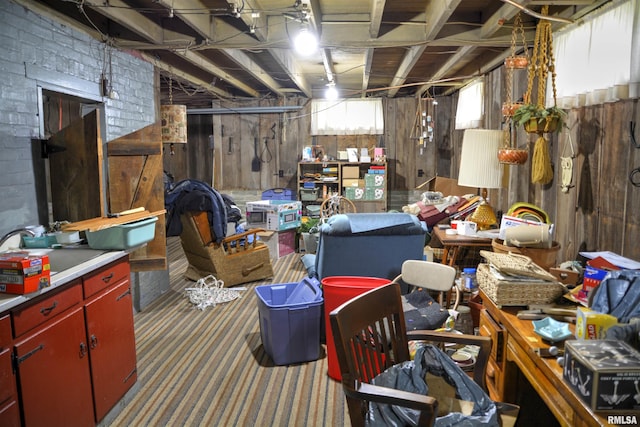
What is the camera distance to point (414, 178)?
8.40 m

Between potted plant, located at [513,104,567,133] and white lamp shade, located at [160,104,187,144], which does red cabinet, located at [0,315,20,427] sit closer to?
potted plant, located at [513,104,567,133]

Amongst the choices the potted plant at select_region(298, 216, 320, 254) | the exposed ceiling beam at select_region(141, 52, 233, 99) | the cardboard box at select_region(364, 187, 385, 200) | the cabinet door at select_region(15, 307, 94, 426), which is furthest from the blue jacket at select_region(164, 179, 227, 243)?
the cardboard box at select_region(364, 187, 385, 200)

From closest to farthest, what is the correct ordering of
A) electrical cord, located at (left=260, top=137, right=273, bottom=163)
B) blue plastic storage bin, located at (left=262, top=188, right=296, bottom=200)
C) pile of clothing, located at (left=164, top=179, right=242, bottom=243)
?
pile of clothing, located at (left=164, top=179, right=242, bottom=243) < blue plastic storage bin, located at (left=262, top=188, right=296, bottom=200) < electrical cord, located at (left=260, top=137, right=273, bottom=163)

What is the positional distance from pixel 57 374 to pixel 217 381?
3.82 feet

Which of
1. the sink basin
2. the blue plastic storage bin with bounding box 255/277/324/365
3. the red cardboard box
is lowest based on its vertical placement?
the blue plastic storage bin with bounding box 255/277/324/365

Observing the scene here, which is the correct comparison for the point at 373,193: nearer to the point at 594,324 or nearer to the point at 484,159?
the point at 484,159

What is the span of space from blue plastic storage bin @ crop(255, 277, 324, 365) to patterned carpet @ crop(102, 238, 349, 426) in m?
0.08

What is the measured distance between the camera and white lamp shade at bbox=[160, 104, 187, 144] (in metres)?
5.75

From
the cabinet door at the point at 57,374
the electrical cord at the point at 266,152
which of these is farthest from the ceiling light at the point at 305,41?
the electrical cord at the point at 266,152

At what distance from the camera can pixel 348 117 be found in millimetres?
8383

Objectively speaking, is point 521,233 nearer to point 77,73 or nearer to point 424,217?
point 424,217

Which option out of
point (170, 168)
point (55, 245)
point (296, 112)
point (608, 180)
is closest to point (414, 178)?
point (296, 112)

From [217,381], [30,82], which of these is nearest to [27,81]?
[30,82]

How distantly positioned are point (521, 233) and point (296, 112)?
614cm
